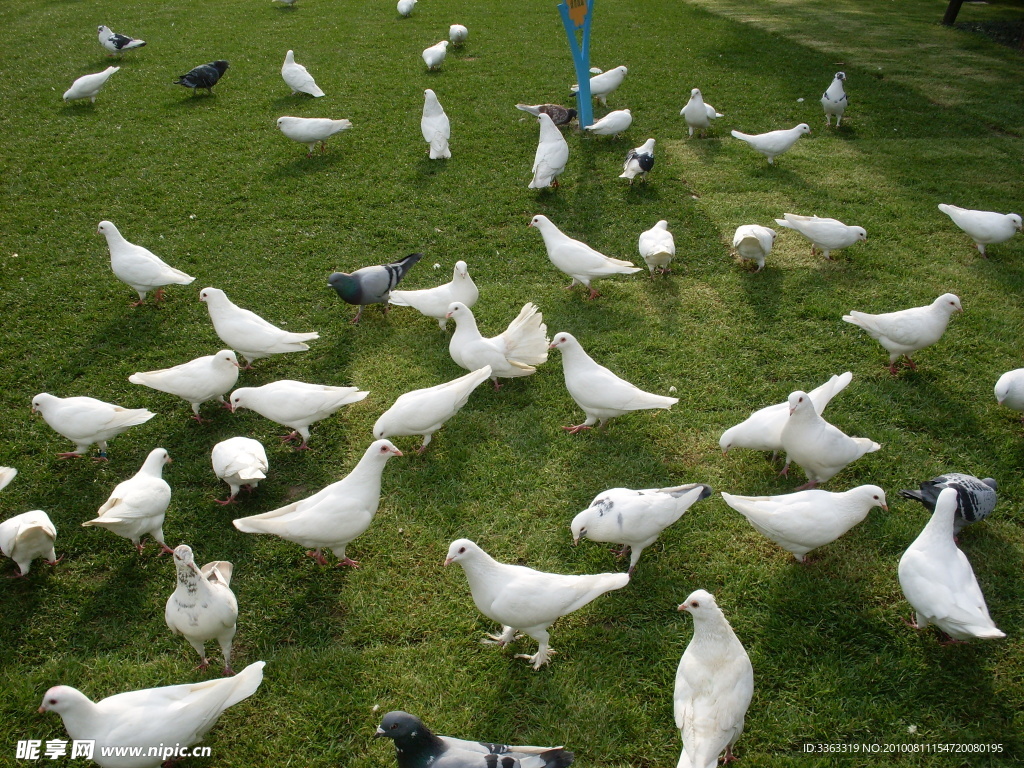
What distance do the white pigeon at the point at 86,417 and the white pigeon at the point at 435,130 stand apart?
621 centimetres

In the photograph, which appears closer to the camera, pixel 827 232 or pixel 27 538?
pixel 27 538

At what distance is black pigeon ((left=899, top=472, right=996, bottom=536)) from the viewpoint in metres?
4.12

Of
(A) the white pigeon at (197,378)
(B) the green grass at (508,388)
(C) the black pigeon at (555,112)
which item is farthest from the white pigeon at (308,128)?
(A) the white pigeon at (197,378)

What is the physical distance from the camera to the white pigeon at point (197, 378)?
5.11 meters

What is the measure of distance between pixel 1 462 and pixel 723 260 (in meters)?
7.10

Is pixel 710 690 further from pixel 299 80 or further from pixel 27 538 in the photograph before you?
pixel 299 80

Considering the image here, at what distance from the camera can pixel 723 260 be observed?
7445 mm

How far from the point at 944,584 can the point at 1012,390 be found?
234cm

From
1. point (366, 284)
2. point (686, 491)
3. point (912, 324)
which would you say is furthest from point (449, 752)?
point (912, 324)

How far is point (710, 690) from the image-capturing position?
3.09m

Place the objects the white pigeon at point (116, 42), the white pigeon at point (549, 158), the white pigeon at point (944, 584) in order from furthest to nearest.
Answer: the white pigeon at point (116, 42), the white pigeon at point (549, 158), the white pigeon at point (944, 584)

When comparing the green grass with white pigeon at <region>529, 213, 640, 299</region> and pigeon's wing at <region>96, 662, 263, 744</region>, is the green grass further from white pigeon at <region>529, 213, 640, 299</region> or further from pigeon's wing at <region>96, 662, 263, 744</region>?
pigeon's wing at <region>96, 662, 263, 744</region>

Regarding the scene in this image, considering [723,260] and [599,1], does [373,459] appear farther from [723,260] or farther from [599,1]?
[599,1]

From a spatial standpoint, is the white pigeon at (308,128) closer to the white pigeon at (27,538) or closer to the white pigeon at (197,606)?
the white pigeon at (27,538)
